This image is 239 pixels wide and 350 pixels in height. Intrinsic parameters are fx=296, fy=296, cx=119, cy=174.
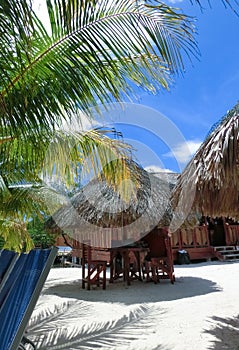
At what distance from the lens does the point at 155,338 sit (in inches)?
133

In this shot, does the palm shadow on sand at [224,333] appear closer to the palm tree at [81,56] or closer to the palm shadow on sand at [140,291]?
the palm shadow on sand at [140,291]

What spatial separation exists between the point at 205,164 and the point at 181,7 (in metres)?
1.79

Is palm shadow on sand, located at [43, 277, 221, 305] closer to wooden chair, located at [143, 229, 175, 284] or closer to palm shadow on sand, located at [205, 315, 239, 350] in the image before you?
wooden chair, located at [143, 229, 175, 284]

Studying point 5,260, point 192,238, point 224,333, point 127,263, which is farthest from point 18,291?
point 192,238

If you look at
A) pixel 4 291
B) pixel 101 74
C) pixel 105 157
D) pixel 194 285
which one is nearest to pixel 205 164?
pixel 105 157

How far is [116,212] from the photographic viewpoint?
8289mm

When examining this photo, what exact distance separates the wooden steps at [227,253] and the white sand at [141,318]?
575 cm

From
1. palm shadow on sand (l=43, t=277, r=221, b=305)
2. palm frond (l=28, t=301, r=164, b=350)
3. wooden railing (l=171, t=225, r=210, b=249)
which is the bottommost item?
palm frond (l=28, t=301, r=164, b=350)

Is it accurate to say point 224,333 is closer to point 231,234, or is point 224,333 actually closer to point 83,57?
point 83,57

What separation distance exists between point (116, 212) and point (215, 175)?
17.6 ft

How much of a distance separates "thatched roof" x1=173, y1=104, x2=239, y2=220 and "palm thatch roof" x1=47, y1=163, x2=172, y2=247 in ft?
12.7

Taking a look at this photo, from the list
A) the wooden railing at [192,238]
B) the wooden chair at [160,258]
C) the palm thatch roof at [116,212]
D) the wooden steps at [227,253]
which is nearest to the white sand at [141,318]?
the wooden chair at [160,258]

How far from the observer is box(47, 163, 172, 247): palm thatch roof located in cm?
832

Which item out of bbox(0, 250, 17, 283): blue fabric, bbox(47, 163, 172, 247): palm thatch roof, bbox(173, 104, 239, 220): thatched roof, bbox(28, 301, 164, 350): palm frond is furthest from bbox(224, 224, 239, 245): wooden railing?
bbox(0, 250, 17, 283): blue fabric
